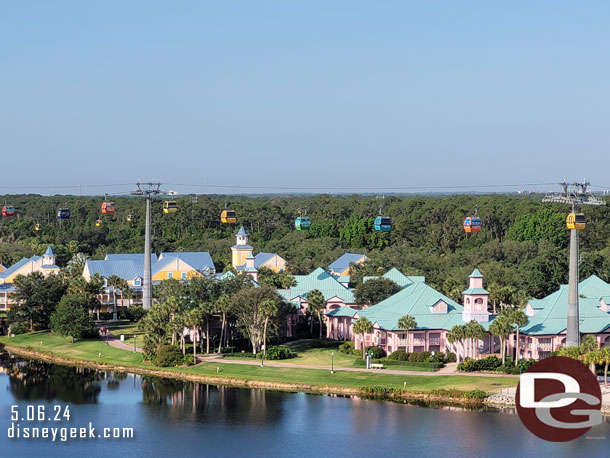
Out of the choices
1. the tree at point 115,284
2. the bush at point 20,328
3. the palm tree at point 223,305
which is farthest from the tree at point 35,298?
the palm tree at point 223,305

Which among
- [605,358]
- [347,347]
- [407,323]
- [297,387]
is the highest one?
[407,323]

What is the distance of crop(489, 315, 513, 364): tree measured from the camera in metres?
91.2

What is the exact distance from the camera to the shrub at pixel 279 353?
323 feet

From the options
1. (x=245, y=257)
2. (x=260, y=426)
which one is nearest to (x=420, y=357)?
(x=260, y=426)

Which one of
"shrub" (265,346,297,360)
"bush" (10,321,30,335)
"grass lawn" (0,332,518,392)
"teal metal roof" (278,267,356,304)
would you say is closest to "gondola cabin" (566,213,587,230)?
"grass lawn" (0,332,518,392)

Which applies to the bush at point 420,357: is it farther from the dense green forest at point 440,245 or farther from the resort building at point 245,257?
the resort building at point 245,257

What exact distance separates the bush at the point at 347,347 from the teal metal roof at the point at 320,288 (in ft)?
36.7

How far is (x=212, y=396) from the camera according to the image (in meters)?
85.8

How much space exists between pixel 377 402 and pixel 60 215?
7135 centimetres

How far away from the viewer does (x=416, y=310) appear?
99875 mm

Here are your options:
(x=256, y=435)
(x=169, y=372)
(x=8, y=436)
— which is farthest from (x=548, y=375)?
(x=8, y=436)

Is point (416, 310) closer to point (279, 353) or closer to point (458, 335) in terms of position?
point (458, 335)

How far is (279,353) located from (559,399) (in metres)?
30.6

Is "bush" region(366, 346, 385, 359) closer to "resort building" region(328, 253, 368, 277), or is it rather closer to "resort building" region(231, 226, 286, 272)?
"resort building" region(231, 226, 286, 272)
